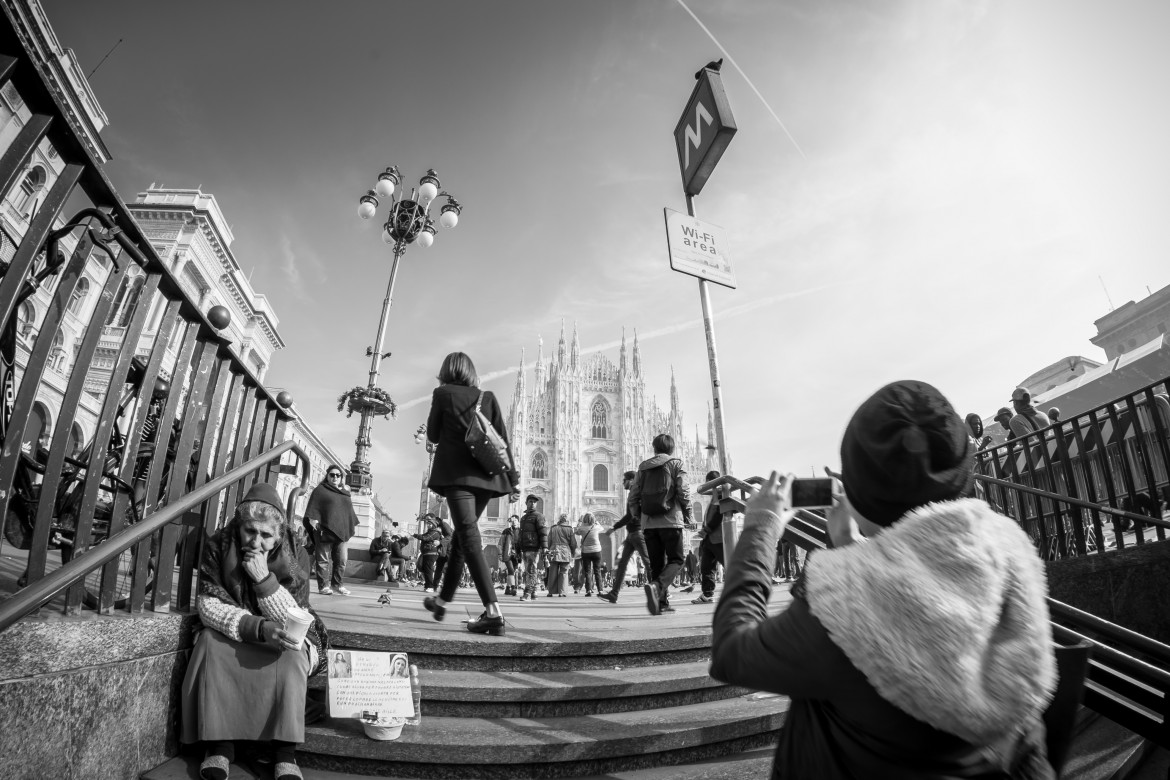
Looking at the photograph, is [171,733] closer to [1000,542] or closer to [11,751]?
[11,751]

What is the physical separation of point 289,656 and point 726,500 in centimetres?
240

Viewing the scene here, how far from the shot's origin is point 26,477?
250cm

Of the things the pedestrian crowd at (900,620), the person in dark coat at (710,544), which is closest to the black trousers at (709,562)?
the person in dark coat at (710,544)

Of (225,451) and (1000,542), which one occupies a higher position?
(225,451)

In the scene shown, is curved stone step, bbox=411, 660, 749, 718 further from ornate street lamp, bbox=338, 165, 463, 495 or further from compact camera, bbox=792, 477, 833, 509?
ornate street lamp, bbox=338, 165, 463, 495

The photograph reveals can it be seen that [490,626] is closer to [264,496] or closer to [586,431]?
[264,496]

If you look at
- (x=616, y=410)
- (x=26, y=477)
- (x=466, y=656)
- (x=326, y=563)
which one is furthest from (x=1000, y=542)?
(x=616, y=410)

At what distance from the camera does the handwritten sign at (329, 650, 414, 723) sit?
233 cm

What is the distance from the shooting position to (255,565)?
2352 mm

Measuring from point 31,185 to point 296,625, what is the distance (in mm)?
20672

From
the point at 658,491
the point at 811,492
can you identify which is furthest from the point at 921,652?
the point at 658,491

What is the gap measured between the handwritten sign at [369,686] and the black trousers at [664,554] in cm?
302

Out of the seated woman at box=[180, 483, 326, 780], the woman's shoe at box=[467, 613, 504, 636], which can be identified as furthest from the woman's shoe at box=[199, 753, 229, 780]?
the woman's shoe at box=[467, 613, 504, 636]

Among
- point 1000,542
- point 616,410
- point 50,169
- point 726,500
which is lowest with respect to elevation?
point 1000,542
